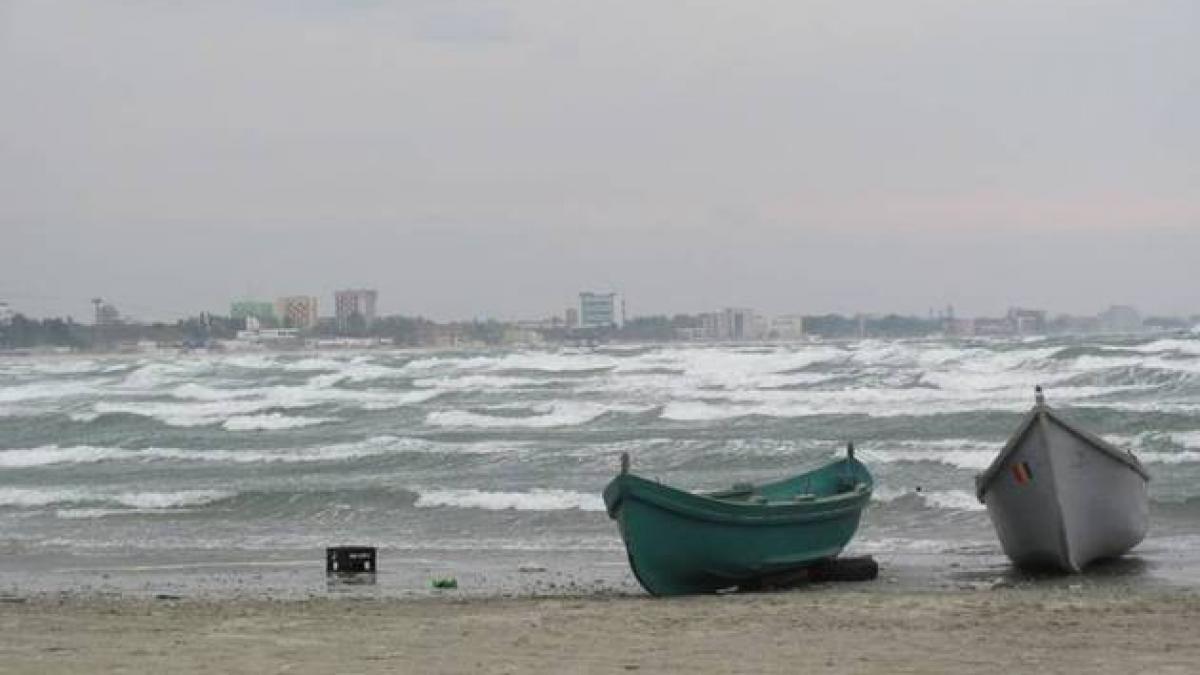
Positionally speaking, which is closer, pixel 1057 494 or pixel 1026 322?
pixel 1057 494

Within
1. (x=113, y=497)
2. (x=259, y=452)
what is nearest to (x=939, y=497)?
(x=113, y=497)

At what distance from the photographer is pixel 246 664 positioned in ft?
30.4

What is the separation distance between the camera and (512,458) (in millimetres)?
31406

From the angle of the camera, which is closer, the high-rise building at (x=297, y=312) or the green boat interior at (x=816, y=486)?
the green boat interior at (x=816, y=486)

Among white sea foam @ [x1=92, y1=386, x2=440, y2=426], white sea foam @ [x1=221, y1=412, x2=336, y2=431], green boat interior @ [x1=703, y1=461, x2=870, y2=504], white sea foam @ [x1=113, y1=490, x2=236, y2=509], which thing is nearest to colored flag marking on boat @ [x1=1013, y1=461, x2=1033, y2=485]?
green boat interior @ [x1=703, y1=461, x2=870, y2=504]

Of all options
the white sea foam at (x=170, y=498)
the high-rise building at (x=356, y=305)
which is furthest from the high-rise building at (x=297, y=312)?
the white sea foam at (x=170, y=498)

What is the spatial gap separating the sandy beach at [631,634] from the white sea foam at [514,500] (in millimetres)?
9283

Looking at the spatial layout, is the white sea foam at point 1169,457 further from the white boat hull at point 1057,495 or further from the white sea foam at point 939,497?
the white boat hull at point 1057,495

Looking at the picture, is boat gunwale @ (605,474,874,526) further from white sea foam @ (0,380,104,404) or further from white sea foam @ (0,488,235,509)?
white sea foam @ (0,380,104,404)

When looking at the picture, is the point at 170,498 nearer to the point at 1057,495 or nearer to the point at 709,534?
the point at 709,534

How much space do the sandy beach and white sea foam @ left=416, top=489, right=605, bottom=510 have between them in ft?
30.5

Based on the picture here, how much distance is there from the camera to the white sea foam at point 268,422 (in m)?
44.1

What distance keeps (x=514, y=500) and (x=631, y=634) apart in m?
13.4

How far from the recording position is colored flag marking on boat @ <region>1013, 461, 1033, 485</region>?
15000 mm
